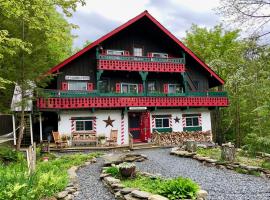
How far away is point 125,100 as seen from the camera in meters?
22.8

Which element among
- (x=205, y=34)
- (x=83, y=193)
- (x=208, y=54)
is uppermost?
(x=205, y=34)

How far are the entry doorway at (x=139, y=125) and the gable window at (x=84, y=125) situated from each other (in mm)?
3621

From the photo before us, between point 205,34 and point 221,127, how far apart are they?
1234 cm

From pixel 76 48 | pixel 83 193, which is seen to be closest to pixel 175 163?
pixel 83 193

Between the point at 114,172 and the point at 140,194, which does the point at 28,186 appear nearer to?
the point at 140,194

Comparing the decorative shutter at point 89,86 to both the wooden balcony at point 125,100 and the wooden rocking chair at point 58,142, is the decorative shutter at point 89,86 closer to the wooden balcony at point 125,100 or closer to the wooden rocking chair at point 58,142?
the wooden balcony at point 125,100

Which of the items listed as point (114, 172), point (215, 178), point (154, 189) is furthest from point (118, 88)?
point (154, 189)

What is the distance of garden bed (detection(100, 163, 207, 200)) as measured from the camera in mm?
7496

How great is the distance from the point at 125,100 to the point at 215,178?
1293 centimetres

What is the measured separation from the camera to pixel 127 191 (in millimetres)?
8289

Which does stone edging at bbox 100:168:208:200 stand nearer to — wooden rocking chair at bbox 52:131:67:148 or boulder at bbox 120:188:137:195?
boulder at bbox 120:188:137:195

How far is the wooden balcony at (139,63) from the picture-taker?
74.7 feet

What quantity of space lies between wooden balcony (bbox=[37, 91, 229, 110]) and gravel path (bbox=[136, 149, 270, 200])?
8088mm

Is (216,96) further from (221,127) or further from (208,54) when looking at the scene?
(208,54)
